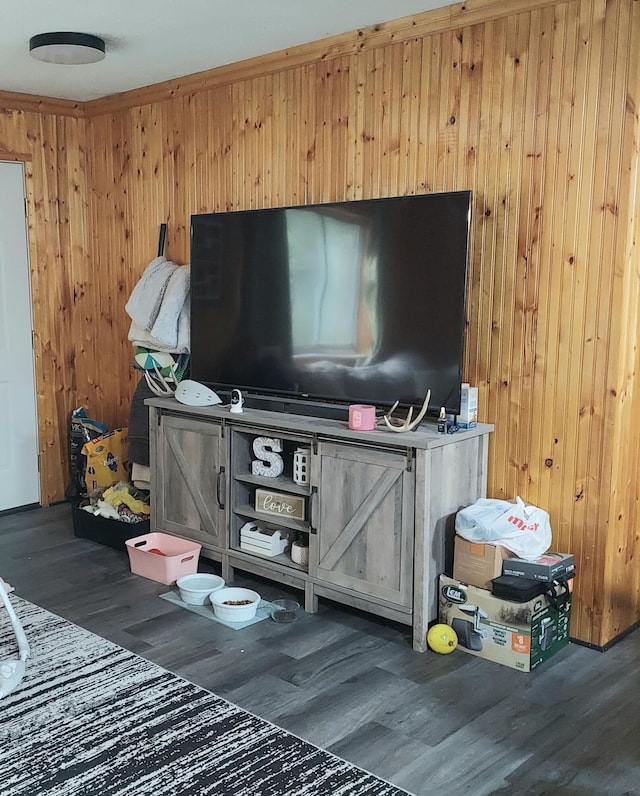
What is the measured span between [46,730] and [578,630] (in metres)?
1.98

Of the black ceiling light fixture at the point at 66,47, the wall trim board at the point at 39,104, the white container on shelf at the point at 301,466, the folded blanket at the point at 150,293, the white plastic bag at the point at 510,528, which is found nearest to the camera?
the white plastic bag at the point at 510,528

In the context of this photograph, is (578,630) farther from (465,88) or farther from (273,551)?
(465,88)

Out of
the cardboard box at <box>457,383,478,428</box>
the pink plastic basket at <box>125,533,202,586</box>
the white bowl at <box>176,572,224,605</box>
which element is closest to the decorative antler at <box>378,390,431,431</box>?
the cardboard box at <box>457,383,478,428</box>

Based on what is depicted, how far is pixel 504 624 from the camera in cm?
304

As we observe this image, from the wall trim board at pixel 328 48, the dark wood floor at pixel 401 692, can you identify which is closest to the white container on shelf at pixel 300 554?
the dark wood floor at pixel 401 692

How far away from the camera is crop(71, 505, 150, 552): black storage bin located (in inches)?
169

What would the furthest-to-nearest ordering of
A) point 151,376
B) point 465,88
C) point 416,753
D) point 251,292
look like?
1. point 151,376
2. point 251,292
3. point 465,88
4. point 416,753

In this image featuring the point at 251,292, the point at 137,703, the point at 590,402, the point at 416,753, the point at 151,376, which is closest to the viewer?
the point at 416,753

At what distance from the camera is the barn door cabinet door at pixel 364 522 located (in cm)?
318

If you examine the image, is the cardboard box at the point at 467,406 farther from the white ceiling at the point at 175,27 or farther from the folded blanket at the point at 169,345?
the folded blanket at the point at 169,345

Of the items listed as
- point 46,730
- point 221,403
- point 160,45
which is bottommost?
→ point 46,730

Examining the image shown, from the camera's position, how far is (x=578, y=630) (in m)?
3.24

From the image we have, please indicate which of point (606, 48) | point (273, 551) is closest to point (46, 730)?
point (273, 551)

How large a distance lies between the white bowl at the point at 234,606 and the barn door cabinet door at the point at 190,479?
36cm
